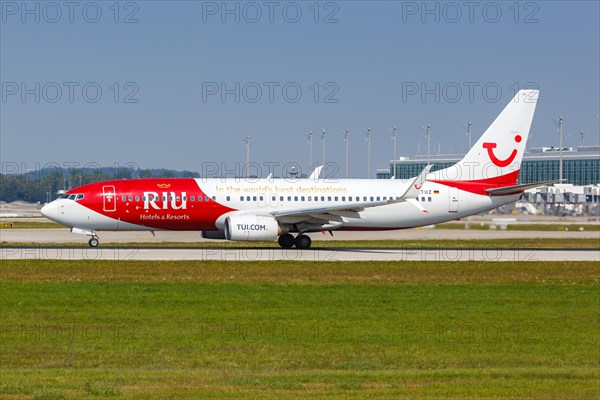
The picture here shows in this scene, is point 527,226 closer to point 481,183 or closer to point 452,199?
point 481,183

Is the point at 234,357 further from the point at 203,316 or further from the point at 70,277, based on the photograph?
the point at 70,277

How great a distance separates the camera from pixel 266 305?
27.6m

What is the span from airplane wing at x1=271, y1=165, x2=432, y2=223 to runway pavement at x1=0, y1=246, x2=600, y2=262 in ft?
5.17

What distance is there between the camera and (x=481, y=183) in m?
53.3

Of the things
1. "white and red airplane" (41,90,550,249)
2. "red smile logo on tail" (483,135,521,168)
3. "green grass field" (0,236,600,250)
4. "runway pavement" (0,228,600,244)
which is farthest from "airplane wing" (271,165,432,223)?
"runway pavement" (0,228,600,244)

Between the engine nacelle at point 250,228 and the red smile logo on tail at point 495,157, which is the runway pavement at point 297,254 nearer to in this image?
the engine nacelle at point 250,228

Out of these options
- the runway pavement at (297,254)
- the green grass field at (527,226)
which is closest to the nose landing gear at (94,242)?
the runway pavement at (297,254)

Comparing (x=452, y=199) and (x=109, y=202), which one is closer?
(x=109, y=202)

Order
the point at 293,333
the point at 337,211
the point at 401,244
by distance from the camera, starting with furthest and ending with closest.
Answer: the point at 401,244 < the point at 337,211 < the point at 293,333

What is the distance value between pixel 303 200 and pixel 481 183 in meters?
9.57

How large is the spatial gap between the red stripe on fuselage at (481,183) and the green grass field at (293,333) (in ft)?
52.4

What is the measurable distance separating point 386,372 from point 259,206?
104 feet

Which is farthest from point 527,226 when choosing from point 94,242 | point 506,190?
point 94,242

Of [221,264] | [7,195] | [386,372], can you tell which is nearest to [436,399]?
[386,372]
